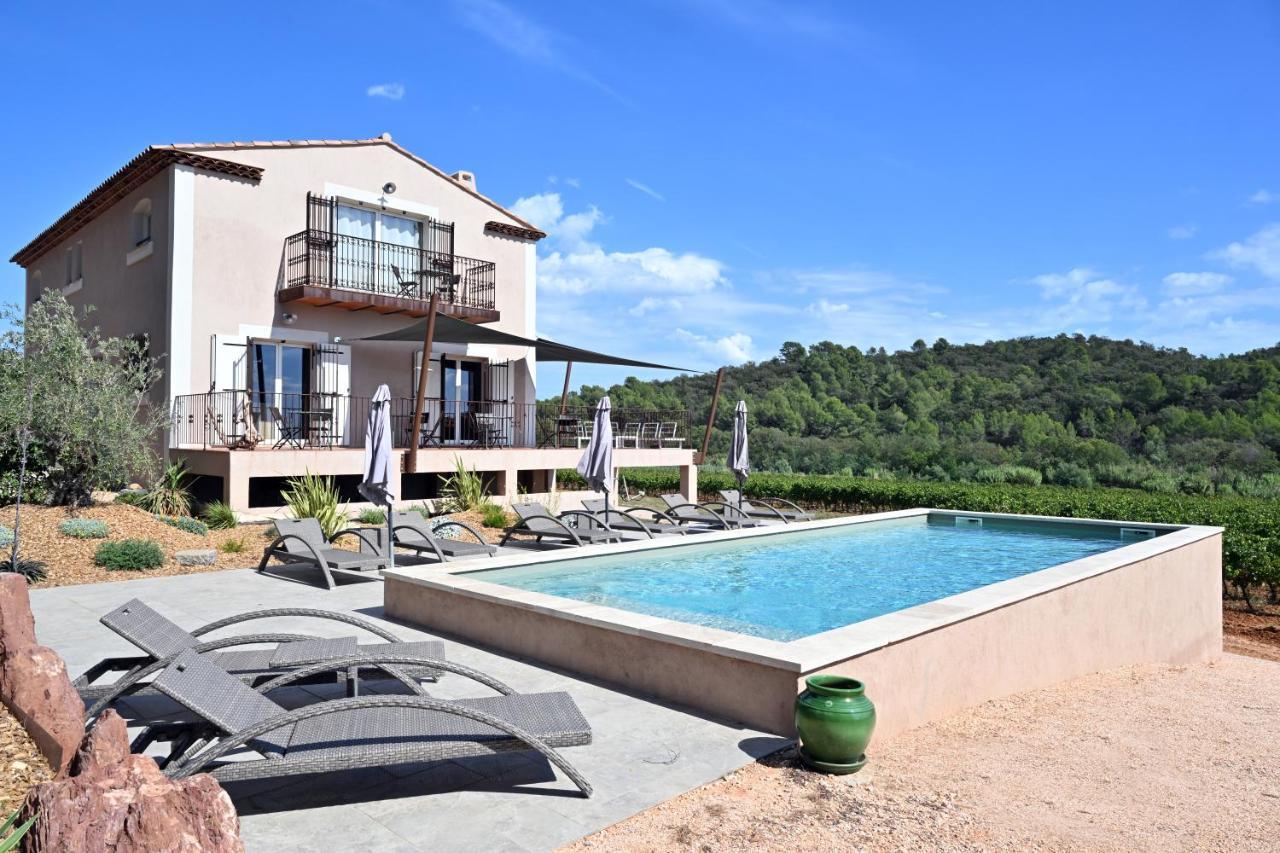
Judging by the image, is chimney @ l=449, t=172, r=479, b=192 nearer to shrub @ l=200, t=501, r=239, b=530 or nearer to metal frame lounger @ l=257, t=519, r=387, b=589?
shrub @ l=200, t=501, r=239, b=530

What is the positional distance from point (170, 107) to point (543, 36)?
769cm

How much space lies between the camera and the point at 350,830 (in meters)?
3.47

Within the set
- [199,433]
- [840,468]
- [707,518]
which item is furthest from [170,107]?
[840,468]

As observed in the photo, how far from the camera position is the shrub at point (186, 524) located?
40.4ft

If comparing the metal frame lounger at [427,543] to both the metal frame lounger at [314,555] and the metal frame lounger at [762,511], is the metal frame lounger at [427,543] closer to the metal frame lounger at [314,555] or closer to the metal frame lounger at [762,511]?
the metal frame lounger at [314,555]

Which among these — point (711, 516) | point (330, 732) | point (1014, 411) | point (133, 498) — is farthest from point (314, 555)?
point (1014, 411)

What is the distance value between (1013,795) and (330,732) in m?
3.18

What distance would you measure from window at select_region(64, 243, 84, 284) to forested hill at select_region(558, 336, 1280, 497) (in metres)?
22.5

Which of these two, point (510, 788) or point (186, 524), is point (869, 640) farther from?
point (186, 524)

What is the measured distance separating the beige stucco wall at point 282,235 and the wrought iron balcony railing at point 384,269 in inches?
15.3

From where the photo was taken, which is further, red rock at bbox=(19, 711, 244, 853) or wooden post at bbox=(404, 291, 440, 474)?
wooden post at bbox=(404, 291, 440, 474)

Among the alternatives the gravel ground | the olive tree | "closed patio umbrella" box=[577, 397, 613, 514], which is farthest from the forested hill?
the gravel ground

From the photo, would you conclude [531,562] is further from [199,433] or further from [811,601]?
[199,433]

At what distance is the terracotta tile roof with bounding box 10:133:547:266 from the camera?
51.6 feet
